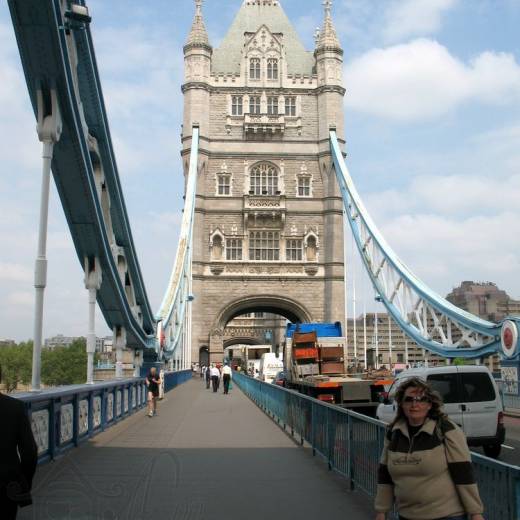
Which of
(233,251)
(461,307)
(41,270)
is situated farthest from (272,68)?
(461,307)

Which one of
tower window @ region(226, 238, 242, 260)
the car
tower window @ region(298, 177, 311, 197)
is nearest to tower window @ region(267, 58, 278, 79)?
tower window @ region(298, 177, 311, 197)

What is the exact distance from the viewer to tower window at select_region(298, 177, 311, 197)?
4644 cm

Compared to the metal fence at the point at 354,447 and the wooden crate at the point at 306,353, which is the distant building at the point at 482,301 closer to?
the wooden crate at the point at 306,353

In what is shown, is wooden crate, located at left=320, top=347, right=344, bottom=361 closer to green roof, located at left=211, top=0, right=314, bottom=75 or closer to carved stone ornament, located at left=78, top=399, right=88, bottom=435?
carved stone ornament, located at left=78, top=399, right=88, bottom=435

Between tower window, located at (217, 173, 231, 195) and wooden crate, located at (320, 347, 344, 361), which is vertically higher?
tower window, located at (217, 173, 231, 195)

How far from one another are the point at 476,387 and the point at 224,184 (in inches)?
1477

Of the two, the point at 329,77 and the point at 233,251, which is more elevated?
the point at 329,77

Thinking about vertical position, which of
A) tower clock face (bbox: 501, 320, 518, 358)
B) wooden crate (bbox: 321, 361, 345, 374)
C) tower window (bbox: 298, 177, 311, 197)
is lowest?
wooden crate (bbox: 321, 361, 345, 374)

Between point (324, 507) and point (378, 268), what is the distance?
35.3 metres

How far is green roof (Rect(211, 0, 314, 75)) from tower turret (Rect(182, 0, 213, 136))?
4.48 ft

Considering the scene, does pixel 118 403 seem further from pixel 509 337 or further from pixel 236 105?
pixel 236 105

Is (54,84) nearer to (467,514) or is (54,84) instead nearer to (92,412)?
(92,412)

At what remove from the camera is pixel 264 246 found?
150ft

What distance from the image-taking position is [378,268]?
4128 centimetres
